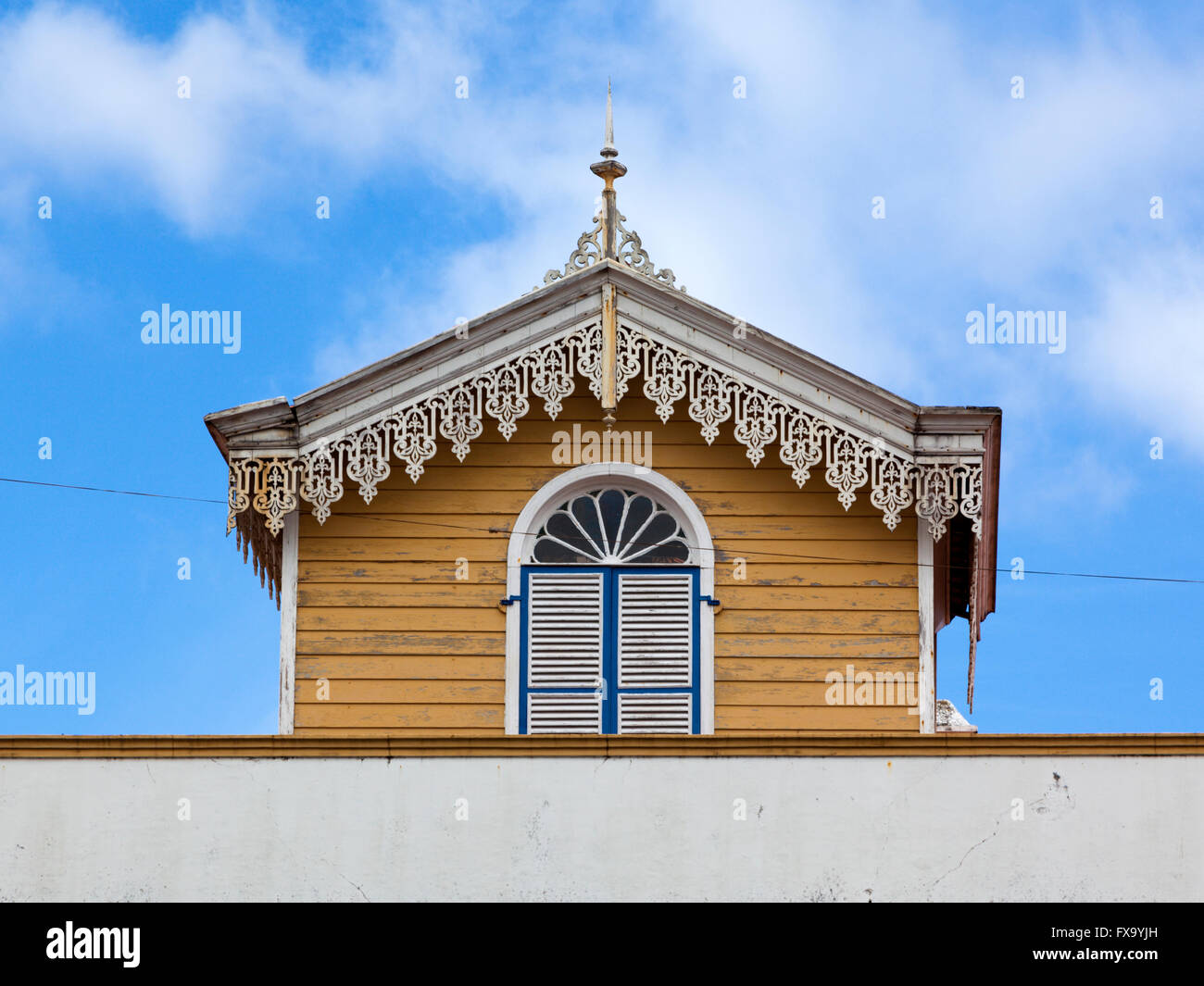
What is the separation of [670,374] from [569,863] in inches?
177

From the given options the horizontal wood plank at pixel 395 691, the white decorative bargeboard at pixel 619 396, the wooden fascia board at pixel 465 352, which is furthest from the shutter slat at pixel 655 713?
the wooden fascia board at pixel 465 352

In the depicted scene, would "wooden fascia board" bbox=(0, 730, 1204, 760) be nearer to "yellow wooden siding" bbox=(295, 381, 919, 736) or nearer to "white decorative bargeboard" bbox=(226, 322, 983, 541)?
"yellow wooden siding" bbox=(295, 381, 919, 736)

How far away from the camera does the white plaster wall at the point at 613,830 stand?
38.7ft

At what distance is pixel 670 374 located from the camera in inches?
595

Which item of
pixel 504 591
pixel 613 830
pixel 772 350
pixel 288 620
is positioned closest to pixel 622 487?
pixel 504 591

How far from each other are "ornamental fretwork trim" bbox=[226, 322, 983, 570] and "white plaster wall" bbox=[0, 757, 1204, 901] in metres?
3.34

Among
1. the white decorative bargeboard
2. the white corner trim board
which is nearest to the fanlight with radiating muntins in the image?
the white decorative bargeboard

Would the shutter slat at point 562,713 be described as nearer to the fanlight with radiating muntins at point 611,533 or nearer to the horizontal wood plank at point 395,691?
the horizontal wood plank at point 395,691

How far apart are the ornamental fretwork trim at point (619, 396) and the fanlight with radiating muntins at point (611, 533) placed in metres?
0.75

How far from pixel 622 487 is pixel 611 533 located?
1.19 ft

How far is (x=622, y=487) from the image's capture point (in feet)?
50.5

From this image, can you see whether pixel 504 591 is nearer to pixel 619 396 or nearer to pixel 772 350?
pixel 619 396
